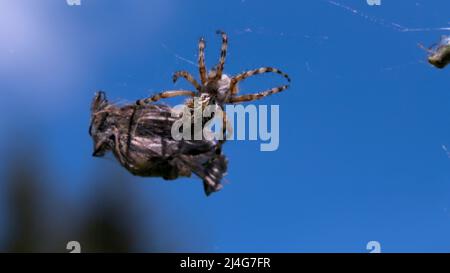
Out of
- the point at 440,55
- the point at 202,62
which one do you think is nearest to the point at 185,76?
the point at 202,62

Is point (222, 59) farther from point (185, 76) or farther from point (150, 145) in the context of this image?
point (150, 145)

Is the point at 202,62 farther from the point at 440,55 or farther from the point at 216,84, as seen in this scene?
the point at 440,55

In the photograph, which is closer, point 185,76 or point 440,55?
point 440,55

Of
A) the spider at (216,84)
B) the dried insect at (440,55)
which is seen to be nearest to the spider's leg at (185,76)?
the spider at (216,84)

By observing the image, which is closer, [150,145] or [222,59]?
[150,145]

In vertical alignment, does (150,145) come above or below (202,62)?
below

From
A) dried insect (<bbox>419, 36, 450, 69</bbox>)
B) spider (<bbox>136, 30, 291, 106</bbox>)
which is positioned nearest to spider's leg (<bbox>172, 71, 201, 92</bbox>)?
spider (<bbox>136, 30, 291, 106</bbox>)

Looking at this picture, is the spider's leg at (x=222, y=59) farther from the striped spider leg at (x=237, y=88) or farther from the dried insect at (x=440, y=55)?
the dried insect at (x=440, y=55)

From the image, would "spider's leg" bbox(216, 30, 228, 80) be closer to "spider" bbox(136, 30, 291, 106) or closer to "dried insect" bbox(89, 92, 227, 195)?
"spider" bbox(136, 30, 291, 106)

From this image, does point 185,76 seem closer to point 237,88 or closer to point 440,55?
point 237,88
